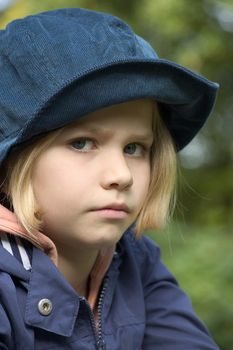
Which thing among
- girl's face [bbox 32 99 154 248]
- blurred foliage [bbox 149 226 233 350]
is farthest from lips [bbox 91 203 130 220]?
blurred foliage [bbox 149 226 233 350]

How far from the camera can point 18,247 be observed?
1.58 m

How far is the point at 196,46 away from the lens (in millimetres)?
5246

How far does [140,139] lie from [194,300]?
2.15 meters

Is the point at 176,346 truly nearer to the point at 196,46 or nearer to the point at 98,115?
the point at 98,115

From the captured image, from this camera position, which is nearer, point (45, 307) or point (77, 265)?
point (45, 307)

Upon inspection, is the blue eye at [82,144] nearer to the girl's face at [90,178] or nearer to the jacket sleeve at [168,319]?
the girl's face at [90,178]

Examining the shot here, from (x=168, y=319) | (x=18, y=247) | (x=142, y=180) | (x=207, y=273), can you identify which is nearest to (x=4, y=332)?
(x=18, y=247)

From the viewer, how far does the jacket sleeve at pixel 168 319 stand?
1859 millimetres

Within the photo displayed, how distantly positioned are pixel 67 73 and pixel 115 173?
0.24 meters

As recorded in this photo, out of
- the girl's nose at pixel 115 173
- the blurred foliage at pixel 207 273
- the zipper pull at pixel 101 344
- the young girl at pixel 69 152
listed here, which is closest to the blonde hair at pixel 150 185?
the young girl at pixel 69 152

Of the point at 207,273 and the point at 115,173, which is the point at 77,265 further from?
the point at 207,273

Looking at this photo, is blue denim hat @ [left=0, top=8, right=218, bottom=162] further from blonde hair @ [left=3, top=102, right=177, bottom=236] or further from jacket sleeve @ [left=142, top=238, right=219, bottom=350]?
jacket sleeve @ [left=142, top=238, right=219, bottom=350]

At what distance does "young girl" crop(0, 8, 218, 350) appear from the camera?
1.49m

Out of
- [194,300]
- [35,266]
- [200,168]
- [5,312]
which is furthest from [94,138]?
[200,168]
